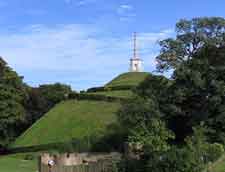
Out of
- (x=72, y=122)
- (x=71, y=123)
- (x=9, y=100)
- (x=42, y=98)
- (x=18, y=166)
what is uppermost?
(x=42, y=98)

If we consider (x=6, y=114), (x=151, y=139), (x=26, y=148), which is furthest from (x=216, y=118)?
(x=6, y=114)

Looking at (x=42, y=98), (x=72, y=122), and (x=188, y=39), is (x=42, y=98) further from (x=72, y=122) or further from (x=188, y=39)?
(x=188, y=39)

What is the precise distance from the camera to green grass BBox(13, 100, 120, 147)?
204ft

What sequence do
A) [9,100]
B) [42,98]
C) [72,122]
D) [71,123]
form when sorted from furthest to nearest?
1. [42,98]
2. [9,100]
3. [72,122]
4. [71,123]

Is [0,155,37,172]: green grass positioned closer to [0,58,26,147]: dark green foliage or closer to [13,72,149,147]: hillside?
[13,72,149,147]: hillside

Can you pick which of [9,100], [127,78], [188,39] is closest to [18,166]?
[188,39]

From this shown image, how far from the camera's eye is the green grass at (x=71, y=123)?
204 ft

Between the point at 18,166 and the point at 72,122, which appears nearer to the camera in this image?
the point at 18,166

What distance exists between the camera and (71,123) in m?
67.5

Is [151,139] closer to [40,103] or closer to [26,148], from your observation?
[26,148]

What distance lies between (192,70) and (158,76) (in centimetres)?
393

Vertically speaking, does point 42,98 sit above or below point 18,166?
above

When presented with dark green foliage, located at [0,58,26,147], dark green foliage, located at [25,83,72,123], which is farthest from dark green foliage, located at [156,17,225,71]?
dark green foliage, located at [25,83,72,123]

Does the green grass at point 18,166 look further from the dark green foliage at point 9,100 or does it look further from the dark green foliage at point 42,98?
the dark green foliage at point 42,98
